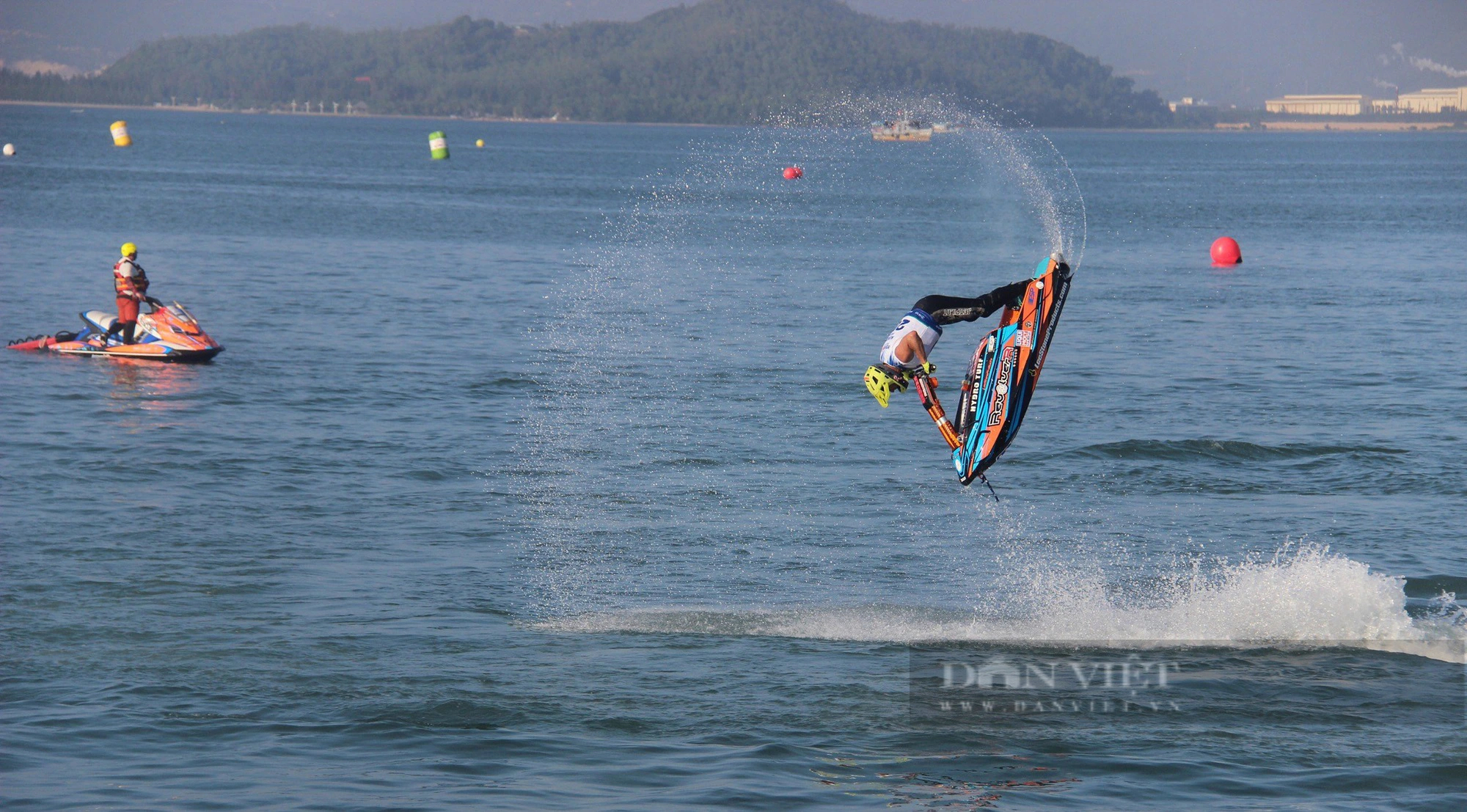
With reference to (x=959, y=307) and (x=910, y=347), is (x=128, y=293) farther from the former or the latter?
(x=959, y=307)

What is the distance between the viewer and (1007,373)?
41.8 ft

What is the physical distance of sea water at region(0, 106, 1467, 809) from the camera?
10.9 m

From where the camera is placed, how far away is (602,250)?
5784 centimetres

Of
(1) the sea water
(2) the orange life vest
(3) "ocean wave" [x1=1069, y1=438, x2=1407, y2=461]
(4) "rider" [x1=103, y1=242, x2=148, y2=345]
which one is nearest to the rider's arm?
(1) the sea water

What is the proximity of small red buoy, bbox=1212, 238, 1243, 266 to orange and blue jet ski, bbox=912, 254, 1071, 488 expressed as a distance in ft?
141

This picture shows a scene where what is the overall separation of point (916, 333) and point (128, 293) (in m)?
19.7

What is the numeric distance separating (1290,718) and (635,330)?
24.1 meters

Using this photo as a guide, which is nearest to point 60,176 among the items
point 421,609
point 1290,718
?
point 421,609

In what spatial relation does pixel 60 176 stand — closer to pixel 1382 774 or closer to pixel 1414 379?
pixel 1414 379

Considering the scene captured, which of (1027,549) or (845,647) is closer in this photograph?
(845,647)

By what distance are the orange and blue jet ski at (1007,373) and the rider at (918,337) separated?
0.49 meters

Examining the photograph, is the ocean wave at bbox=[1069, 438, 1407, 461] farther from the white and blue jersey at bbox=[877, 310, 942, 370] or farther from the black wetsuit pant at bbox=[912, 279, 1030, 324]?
the white and blue jersey at bbox=[877, 310, 942, 370]

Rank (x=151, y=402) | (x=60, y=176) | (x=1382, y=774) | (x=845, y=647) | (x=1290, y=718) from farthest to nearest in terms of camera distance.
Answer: (x=60, y=176) < (x=151, y=402) < (x=845, y=647) < (x=1290, y=718) < (x=1382, y=774)

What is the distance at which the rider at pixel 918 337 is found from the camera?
1193cm
